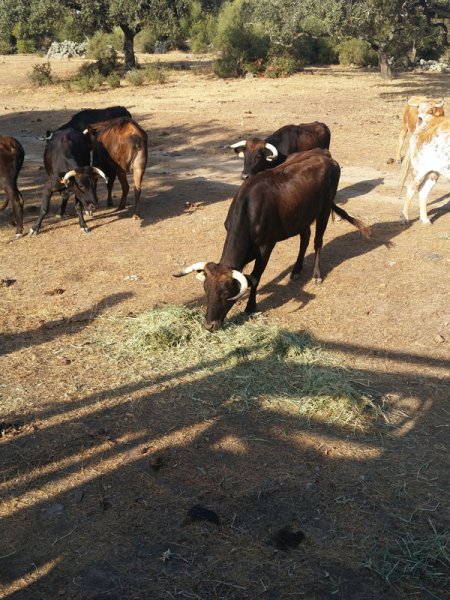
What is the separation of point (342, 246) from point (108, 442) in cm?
553

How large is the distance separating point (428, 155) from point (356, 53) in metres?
25.9

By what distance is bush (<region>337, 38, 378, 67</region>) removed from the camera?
110ft

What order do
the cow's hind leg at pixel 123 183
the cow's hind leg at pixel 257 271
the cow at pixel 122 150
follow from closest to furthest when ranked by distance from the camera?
the cow's hind leg at pixel 257 271 < the cow at pixel 122 150 < the cow's hind leg at pixel 123 183

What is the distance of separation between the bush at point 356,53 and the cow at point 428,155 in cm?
2492

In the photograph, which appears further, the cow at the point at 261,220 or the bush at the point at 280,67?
the bush at the point at 280,67

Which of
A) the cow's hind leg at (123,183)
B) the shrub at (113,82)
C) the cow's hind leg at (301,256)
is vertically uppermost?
the shrub at (113,82)

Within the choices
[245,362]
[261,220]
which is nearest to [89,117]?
[261,220]

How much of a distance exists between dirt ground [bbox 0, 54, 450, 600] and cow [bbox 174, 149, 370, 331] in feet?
2.36

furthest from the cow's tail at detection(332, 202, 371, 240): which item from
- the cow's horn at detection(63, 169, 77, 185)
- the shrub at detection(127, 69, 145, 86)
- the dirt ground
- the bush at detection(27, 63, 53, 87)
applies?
the bush at detection(27, 63, 53, 87)

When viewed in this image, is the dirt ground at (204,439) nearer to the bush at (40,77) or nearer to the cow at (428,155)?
the cow at (428,155)

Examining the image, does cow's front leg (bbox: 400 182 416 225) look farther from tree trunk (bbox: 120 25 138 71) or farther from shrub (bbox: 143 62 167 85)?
tree trunk (bbox: 120 25 138 71)

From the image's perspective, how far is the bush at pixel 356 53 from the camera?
33469 millimetres

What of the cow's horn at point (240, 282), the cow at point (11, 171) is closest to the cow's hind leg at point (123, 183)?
the cow at point (11, 171)

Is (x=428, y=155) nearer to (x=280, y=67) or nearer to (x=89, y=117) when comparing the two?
(x=89, y=117)
